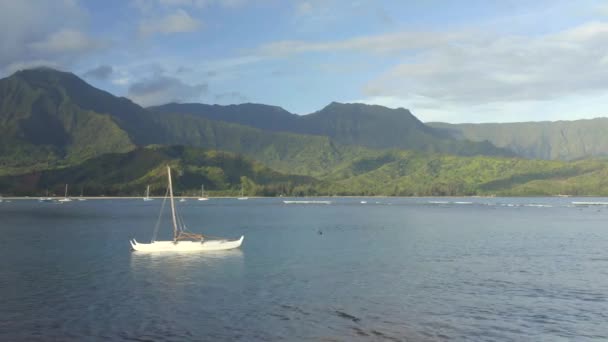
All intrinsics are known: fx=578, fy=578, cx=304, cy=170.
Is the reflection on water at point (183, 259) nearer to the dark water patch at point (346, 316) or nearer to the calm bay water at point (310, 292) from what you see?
the calm bay water at point (310, 292)

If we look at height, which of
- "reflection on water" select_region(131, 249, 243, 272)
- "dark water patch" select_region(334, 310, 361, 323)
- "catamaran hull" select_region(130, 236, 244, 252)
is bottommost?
"dark water patch" select_region(334, 310, 361, 323)

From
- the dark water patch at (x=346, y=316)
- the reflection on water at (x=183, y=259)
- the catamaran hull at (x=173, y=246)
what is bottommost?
the dark water patch at (x=346, y=316)

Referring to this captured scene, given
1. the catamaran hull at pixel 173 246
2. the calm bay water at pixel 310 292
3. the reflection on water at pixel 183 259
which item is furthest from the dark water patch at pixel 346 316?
the catamaran hull at pixel 173 246

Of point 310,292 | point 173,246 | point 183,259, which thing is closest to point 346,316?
point 310,292

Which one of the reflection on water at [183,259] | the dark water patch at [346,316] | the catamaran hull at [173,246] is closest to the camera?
the dark water patch at [346,316]

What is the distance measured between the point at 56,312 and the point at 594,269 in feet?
223

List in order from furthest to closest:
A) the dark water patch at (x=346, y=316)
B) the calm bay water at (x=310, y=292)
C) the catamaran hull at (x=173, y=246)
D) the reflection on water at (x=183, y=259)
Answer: the catamaran hull at (x=173, y=246) → the reflection on water at (x=183, y=259) → the dark water patch at (x=346, y=316) → the calm bay water at (x=310, y=292)

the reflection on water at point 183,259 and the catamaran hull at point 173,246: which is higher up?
the catamaran hull at point 173,246

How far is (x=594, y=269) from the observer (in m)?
79.4

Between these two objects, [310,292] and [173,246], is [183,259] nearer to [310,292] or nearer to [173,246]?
[173,246]

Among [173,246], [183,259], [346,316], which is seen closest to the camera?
[346,316]

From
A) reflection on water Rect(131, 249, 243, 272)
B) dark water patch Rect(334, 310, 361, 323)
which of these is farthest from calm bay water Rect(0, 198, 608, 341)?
reflection on water Rect(131, 249, 243, 272)

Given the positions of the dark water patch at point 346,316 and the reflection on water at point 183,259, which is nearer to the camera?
the dark water patch at point 346,316

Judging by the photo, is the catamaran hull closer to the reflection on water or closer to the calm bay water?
the reflection on water
